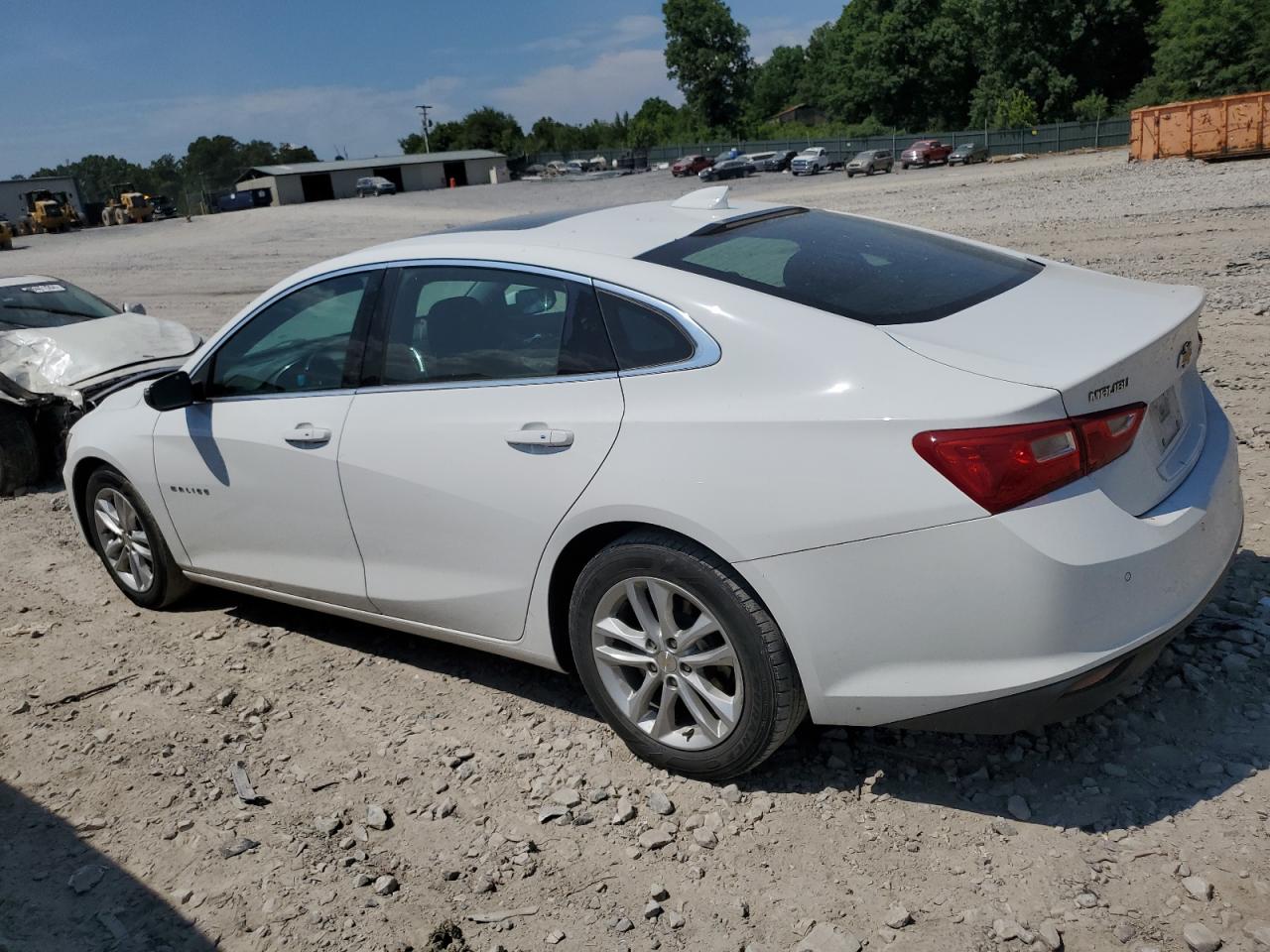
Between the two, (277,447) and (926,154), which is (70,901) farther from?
(926,154)

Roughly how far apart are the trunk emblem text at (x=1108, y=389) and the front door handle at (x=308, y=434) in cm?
257

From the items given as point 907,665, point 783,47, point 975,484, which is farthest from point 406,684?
point 783,47

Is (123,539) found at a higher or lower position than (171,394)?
lower

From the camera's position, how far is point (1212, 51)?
57.8 metres

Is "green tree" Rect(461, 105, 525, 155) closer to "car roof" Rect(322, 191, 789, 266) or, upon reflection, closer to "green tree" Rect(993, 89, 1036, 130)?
"green tree" Rect(993, 89, 1036, 130)

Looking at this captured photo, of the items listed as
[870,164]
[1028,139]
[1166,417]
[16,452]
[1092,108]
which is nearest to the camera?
[1166,417]

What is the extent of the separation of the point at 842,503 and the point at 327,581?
7.36 ft

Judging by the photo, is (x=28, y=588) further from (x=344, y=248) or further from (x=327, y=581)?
(x=344, y=248)

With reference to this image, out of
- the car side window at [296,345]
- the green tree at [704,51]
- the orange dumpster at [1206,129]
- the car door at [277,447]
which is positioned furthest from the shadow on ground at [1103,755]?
the green tree at [704,51]

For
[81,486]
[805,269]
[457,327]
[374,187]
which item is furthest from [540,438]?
[374,187]

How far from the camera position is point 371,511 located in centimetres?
382

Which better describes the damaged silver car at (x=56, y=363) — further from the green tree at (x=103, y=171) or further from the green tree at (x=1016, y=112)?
the green tree at (x=103, y=171)

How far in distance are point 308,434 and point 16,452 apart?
15.3 ft

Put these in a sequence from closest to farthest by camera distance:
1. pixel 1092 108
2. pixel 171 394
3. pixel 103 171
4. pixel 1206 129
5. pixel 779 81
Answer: pixel 171 394
pixel 1206 129
pixel 1092 108
pixel 779 81
pixel 103 171
